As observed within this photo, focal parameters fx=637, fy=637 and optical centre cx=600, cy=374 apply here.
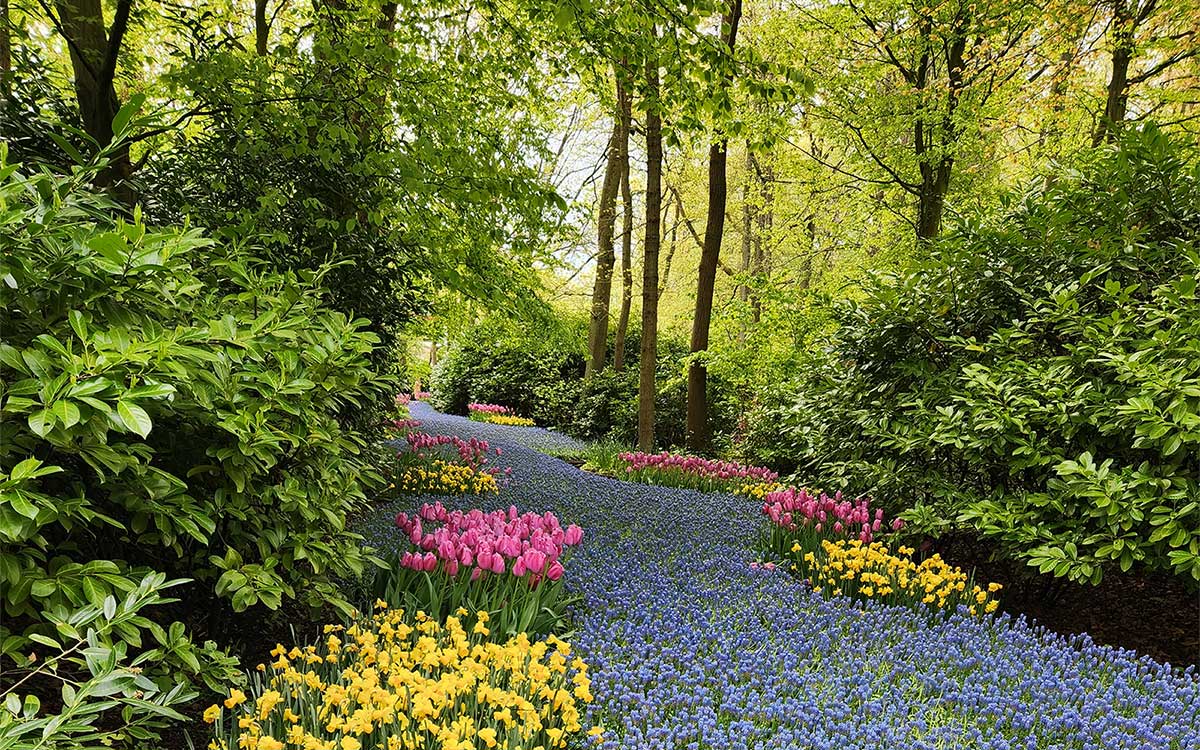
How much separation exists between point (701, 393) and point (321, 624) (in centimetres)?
751

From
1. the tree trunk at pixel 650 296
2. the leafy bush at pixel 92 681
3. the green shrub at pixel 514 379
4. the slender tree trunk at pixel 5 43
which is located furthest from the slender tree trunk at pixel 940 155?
the leafy bush at pixel 92 681

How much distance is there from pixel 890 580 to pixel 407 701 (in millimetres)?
2863

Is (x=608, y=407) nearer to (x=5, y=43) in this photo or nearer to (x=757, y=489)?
(x=757, y=489)

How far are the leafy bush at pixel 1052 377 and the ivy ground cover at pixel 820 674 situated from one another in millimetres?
669

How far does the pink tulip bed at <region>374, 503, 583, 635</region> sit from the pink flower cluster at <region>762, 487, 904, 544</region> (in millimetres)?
1897

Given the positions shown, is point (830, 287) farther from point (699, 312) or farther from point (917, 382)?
point (917, 382)

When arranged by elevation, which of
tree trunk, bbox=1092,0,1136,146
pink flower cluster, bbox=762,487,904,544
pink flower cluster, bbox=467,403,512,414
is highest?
tree trunk, bbox=1092,0,1136,146

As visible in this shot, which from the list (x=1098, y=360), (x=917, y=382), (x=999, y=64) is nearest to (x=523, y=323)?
(x=917, y=382)

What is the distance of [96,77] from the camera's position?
141 inches

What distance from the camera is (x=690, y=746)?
84.6 inches

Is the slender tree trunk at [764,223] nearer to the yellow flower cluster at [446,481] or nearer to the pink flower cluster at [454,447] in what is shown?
the pink flower cluster at [454,447]

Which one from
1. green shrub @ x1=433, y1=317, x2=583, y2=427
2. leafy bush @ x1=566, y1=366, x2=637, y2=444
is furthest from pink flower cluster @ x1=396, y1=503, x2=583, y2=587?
A: green shrub @ x1=433, y1=317, x2=583, y2=427

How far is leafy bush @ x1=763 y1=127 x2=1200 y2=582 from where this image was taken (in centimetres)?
327

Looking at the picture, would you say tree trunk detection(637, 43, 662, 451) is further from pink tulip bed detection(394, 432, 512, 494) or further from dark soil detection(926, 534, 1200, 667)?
dark soil detection(926, 534, 1200, 667)
